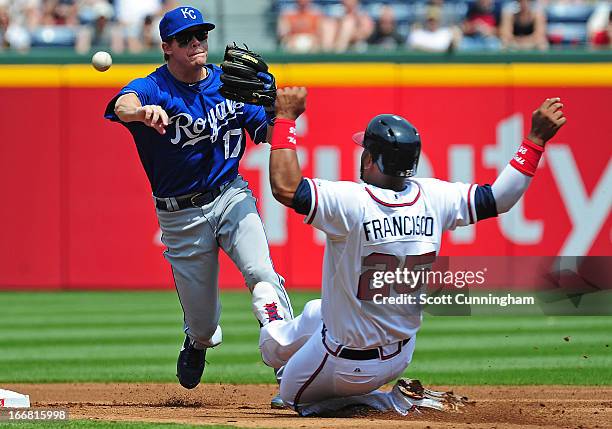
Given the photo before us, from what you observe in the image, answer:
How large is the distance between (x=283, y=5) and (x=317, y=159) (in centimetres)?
253

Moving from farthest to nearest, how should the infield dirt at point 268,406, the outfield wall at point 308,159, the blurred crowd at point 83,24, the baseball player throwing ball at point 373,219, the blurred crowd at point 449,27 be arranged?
the blurred crowd at point 83,24, the blurred crowd at point 449,27, the outfield wall at point 308,159, the infield dirt at point 268,406, the baseball player throwing ball at point 373,219

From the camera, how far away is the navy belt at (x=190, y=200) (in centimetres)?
676

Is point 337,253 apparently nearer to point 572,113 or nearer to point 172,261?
point 172,261

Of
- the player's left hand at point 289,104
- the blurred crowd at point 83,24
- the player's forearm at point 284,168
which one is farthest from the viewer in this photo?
the blurred crowd at point 83,24

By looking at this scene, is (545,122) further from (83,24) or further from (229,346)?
(83,24)

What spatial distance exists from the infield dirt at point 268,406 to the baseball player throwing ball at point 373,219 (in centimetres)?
32

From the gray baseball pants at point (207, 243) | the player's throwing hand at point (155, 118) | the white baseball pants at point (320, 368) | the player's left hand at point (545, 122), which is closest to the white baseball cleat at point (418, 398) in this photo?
the white baseball pants at point (320, 368)

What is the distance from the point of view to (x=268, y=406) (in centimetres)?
680

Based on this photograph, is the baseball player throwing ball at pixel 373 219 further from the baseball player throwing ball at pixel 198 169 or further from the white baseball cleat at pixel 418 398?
the baseball player throwing ball at pixel 198 169

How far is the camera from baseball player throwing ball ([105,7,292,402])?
21.8 feet

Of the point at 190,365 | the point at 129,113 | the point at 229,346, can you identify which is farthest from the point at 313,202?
the point at 229,346

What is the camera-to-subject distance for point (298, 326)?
5.81 m

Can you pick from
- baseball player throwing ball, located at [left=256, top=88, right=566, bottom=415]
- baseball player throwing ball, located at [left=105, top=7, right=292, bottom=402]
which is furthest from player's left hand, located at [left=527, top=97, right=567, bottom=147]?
baseball player throwing ball, located at [left=105, top=7, right=292, bottom=402]

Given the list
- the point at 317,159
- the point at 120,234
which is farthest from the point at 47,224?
the point at 317,159
